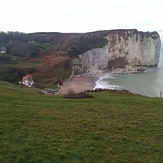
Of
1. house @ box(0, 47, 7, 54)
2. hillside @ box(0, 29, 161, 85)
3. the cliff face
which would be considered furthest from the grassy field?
house @ box(0, 47, 7, 54)

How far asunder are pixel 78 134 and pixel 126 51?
271 feet

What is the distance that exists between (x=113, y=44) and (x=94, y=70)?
14.2 m

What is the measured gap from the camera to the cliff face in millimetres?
80875

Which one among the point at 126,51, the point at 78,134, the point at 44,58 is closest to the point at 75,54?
the point at 44,58

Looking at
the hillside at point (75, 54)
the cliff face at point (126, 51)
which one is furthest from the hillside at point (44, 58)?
the cliff face at point (126, 51)

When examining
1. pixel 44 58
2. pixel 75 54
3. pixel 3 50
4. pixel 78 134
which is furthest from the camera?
pixel 3 50

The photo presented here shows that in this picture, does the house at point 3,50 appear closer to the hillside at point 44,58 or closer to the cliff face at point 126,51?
the hillside at point 44,58

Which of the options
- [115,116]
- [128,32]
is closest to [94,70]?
[128,32]

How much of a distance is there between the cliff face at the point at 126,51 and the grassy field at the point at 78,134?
66.3m

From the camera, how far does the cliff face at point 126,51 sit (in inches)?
3184

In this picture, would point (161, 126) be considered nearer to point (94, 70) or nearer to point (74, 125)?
point (74, 125)

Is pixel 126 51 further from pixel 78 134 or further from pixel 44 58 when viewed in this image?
pixel 78 134

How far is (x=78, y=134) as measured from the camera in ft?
28.4

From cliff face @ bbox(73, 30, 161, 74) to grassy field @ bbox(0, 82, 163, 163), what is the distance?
66.3 m
